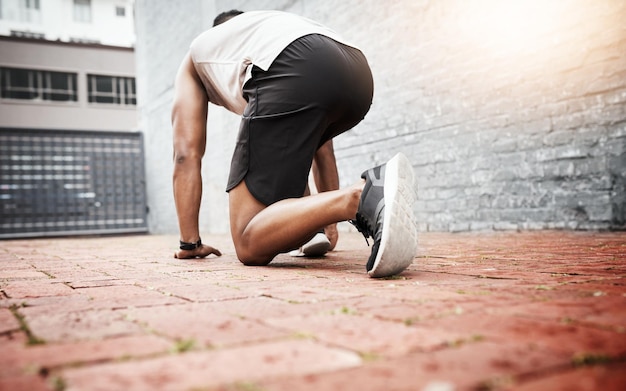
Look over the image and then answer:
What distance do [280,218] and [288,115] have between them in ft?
1.45

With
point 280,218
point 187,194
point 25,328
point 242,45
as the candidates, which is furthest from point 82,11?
point 25,328

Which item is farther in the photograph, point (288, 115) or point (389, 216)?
point (288, 115)

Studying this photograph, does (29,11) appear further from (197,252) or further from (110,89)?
(197,252)

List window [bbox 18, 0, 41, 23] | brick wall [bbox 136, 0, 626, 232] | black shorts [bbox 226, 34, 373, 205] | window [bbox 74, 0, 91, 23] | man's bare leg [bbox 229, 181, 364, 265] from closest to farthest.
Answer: man's bare leg [bbox 229, 181, 364, 265]
black shorts [bbox 226, 34, 373, 205]
brick wall [bbox 136, 0, 626, 232]
window [bbox 18, 0, 41, 23]
window [bbox 74, 0, 91, 23]

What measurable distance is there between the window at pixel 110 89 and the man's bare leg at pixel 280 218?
21.4 m

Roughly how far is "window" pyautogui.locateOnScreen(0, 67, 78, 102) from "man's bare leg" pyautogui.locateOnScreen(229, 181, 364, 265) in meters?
21.6

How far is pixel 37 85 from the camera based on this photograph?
68.2ft

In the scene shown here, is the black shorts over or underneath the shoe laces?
over

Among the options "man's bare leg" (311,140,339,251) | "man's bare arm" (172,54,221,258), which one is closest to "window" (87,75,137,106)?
"man's bare leg" (311,140,339,251)

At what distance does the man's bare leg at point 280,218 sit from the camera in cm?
187

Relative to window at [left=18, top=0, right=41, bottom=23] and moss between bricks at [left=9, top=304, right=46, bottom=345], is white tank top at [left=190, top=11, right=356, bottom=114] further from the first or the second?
window at [left=18, top=0, right=41, bottom=23]

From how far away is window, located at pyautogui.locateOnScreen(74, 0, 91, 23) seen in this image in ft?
102

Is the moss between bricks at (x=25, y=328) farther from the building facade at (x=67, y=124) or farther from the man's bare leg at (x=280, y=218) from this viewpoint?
the building facade at (x=67, y=124)

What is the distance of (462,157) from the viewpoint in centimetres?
488
